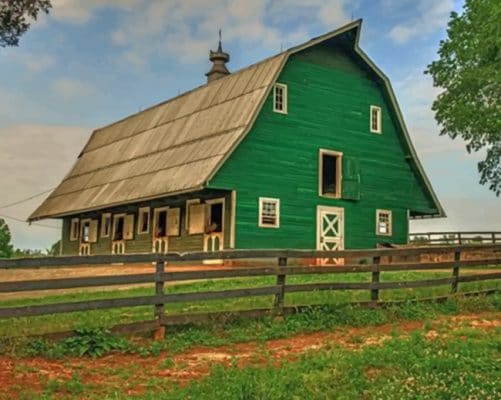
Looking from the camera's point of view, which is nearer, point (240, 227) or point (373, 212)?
point (240, 227)

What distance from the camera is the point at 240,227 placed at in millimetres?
24844

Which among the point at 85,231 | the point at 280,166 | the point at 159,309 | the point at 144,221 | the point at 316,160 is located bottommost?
the point at 159,309

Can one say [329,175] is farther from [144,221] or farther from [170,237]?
[144,221]

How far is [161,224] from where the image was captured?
97.2 ft

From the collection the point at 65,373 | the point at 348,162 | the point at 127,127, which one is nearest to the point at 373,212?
the point at 348,162

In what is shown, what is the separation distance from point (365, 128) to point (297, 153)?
4.02m

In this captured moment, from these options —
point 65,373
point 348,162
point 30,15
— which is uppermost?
point 30,15

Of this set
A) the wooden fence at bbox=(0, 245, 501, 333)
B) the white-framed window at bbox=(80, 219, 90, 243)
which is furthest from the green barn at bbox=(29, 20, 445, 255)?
the wooden fence at bbox=(0, 245, 501, 333)

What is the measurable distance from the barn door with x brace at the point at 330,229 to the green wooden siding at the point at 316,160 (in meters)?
0.28

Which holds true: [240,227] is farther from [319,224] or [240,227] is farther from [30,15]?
[30,15]

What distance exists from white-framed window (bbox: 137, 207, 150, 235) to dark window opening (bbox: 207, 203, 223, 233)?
205 inches

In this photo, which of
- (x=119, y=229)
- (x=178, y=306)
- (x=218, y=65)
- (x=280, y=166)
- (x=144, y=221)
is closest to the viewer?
(x=178, y=306)

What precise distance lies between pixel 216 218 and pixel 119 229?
8.59m

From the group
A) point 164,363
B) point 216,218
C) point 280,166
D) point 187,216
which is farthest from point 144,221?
point 164,363
